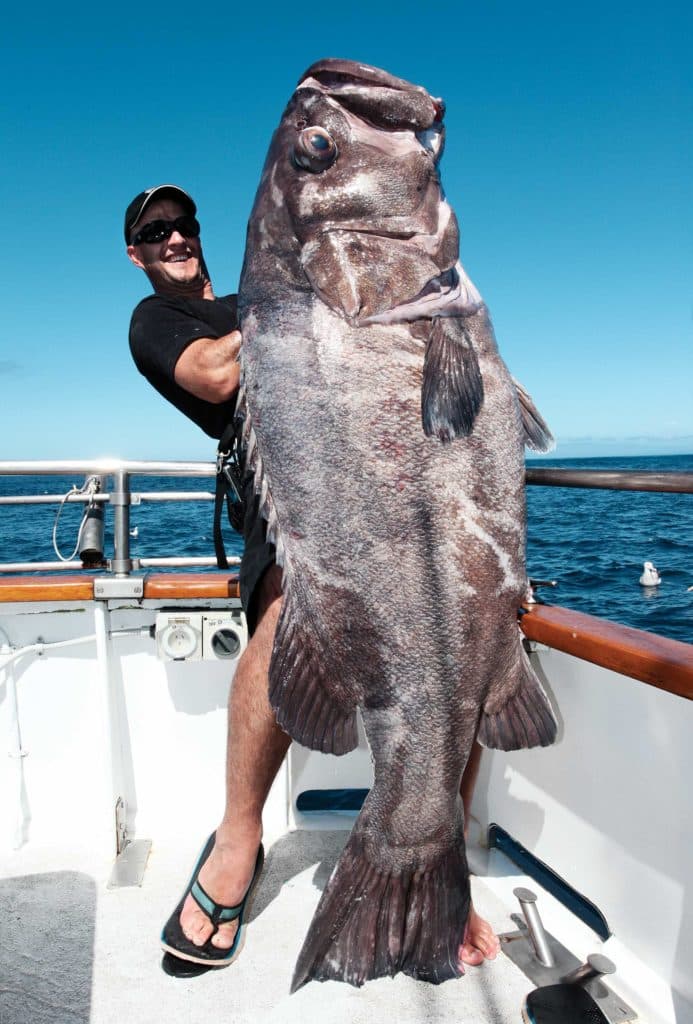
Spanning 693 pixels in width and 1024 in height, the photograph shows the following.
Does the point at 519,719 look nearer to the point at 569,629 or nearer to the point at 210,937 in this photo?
the point at 569,629

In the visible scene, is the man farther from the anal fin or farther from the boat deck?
the anal fin

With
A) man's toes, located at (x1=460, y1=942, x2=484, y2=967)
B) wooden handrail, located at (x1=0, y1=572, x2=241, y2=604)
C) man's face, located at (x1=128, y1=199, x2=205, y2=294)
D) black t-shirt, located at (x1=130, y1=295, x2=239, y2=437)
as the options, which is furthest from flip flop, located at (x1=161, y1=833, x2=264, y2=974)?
man's face, located at (x1=128, y1=199, x2=205, y2=294)

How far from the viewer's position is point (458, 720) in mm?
1852

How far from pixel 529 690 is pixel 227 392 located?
1176 millimetres

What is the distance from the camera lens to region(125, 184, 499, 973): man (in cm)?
222

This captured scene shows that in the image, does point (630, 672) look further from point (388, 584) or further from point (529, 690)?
point (388, 584)

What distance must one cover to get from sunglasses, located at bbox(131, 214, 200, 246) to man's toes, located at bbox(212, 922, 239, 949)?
2.36 m

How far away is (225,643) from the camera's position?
Answer: 3.03 m

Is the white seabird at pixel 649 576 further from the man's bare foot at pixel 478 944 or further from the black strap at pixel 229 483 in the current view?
the black strap at pixel 229 483

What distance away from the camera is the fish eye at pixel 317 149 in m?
1.84

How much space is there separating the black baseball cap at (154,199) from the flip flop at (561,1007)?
9.04 ft

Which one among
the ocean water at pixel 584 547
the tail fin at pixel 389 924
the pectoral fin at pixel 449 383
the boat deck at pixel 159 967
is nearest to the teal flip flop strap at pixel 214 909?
the boat deck at pixel 159 967

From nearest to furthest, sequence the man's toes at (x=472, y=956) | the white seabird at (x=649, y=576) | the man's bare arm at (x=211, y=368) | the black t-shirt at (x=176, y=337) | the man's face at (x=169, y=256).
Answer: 1. the man's bare arm at (x=211, y=368)
2. the black t-shirt at (x=176, y=337)
3. the man's toes at (x=472, y=956)
4. the man's face at (x=169, y=256)
5. the white seabird at (x=649, y=576)

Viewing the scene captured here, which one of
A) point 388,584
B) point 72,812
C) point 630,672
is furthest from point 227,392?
point 72,812
